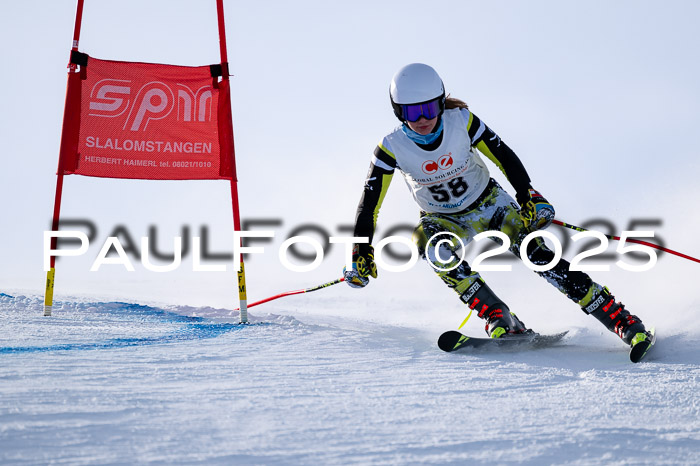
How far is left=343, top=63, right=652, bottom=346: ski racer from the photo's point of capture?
342cm

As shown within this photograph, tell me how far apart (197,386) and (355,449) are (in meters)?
0.86

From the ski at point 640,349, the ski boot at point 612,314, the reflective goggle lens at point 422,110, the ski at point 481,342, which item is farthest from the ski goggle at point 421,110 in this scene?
the ski at point 640,349

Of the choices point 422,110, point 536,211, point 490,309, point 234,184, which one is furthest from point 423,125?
point 234,184

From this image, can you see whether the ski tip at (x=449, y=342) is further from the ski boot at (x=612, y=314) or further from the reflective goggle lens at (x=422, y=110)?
the reflective goggle lens at (x=422, y=110)

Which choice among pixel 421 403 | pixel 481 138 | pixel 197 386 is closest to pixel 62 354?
pixel 197 386

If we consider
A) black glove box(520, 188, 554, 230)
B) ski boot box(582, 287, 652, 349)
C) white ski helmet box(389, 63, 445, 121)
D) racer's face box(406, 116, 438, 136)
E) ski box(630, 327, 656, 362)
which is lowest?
ski box(630, 327, 656, 362)

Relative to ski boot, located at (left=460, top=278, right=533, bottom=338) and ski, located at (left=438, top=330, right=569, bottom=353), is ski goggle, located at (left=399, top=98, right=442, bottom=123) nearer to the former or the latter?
ski boot, located at (left=460, top=278, right=533, bottom=338)

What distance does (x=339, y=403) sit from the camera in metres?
2.11

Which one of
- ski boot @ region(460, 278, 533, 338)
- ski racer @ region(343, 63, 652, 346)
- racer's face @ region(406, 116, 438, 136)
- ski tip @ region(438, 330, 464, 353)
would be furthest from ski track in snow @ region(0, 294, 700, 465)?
racer's face @ region(406, 116, 438, 136)

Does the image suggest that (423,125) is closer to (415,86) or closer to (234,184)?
(415,86)

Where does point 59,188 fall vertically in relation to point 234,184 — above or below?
below

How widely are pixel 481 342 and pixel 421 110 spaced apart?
1.25m

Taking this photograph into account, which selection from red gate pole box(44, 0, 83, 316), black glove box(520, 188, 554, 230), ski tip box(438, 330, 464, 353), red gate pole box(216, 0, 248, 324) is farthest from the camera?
red gate pole box(44, 0, 83, 316)

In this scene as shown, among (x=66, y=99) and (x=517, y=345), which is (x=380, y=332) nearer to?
(x=517, y=345)
